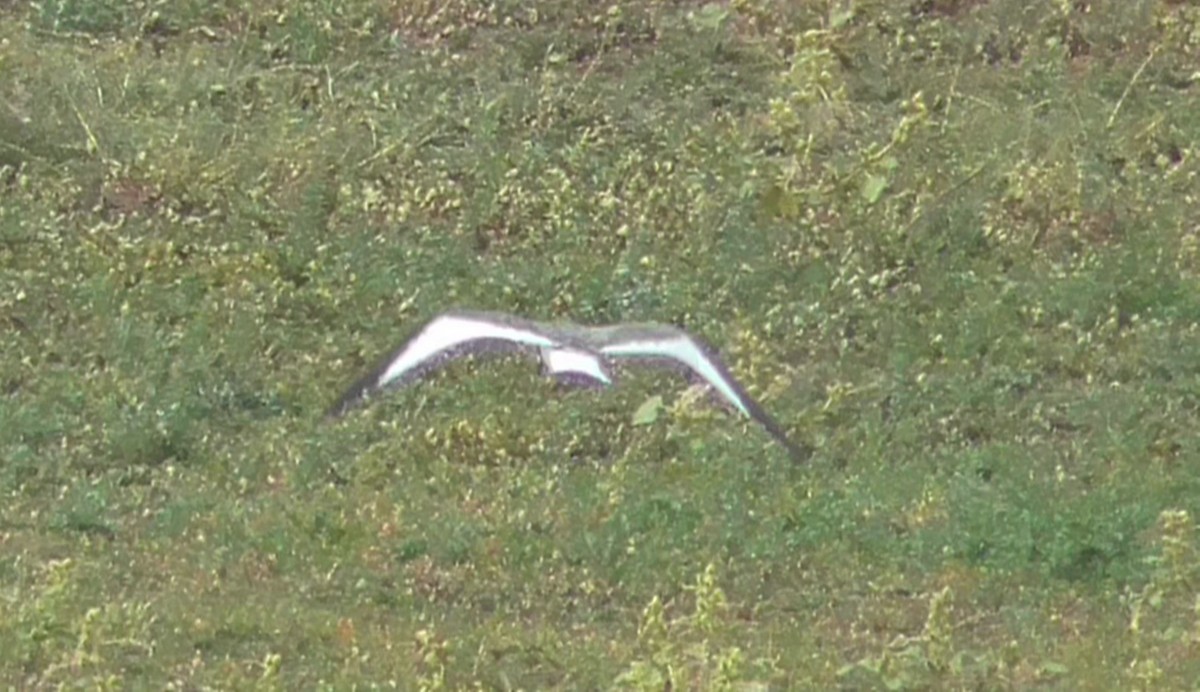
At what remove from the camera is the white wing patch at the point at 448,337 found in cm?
326

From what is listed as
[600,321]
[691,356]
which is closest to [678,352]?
[691,356]

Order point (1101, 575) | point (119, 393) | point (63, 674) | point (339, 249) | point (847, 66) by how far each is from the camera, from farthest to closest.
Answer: point (847, 66)
point (339, 249)
point (119, 393)
point (1101, 575)
point (63, 674)

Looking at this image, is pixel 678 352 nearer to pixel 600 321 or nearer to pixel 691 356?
pixel 691 356

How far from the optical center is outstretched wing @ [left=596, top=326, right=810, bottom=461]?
3.23m

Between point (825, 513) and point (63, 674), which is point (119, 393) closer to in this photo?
point (63, 674)

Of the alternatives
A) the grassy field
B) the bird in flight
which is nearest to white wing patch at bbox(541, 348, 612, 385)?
the bird in flight

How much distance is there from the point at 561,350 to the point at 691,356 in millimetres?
241

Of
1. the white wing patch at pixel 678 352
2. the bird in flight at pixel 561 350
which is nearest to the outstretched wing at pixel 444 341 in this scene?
the bird in flight at pixel 561 350

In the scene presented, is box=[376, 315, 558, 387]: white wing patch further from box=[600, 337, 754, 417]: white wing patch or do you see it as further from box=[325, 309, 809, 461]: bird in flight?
box=[600, 337, 754, 417]: white wing patch

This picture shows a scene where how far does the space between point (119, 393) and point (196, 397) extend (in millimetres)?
164

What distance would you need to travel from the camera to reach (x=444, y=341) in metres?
3.38

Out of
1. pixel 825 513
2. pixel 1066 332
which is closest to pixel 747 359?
pixel 825 513

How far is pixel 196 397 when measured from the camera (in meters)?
3.81

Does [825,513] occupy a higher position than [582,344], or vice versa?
[582,344]
